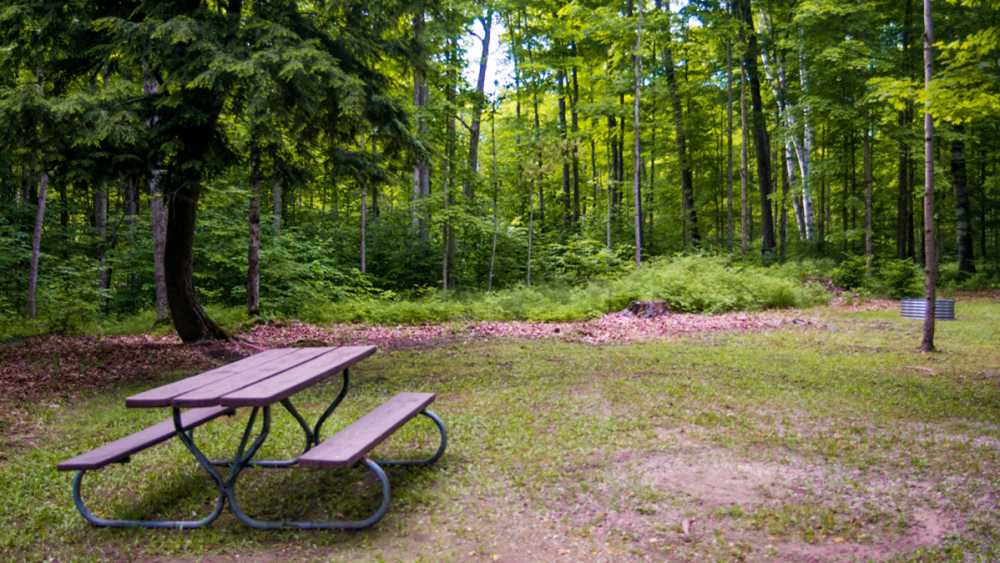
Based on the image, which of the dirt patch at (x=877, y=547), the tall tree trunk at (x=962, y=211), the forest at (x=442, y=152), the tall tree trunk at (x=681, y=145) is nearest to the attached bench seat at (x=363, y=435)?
the dirt patch at (x=877, y=547)

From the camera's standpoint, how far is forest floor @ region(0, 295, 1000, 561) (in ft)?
10.9

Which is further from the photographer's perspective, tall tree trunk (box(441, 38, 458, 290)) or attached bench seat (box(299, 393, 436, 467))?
tall tree trunk (box(441, 38, 458, 290))

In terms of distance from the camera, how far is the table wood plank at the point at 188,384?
3270mm

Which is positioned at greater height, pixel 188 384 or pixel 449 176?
pixel 449 176

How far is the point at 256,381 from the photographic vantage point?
3797mm

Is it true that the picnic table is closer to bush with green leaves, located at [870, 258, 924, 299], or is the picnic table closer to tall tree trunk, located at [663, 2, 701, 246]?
bush with green leaves, located at [870, 258, 924, 299]

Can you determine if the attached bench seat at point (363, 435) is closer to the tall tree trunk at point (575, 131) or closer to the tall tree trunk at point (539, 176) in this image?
the tall tree trunk at point (539, 176)

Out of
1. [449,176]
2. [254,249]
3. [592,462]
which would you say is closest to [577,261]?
[449,176]

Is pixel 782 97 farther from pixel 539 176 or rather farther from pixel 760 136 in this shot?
pixel 539 176

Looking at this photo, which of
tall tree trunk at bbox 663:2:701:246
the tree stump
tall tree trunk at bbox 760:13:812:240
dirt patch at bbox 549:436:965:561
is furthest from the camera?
tall tree trunk at bbox 663:2:701:246

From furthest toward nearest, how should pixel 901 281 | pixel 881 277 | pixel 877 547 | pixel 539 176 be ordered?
pixel 539 176, pixel 881 277, pixel 901 281, pixel 877 547

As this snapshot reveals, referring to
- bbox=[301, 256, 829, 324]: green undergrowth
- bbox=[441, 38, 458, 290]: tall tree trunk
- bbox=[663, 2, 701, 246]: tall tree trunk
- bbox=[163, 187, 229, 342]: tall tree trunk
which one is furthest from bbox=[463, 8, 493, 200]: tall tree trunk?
bbox=[163, 187, 229, 342]: tall tree trunk

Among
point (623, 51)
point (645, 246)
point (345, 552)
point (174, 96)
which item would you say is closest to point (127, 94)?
point (174, 96)

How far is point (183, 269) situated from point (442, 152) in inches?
314
